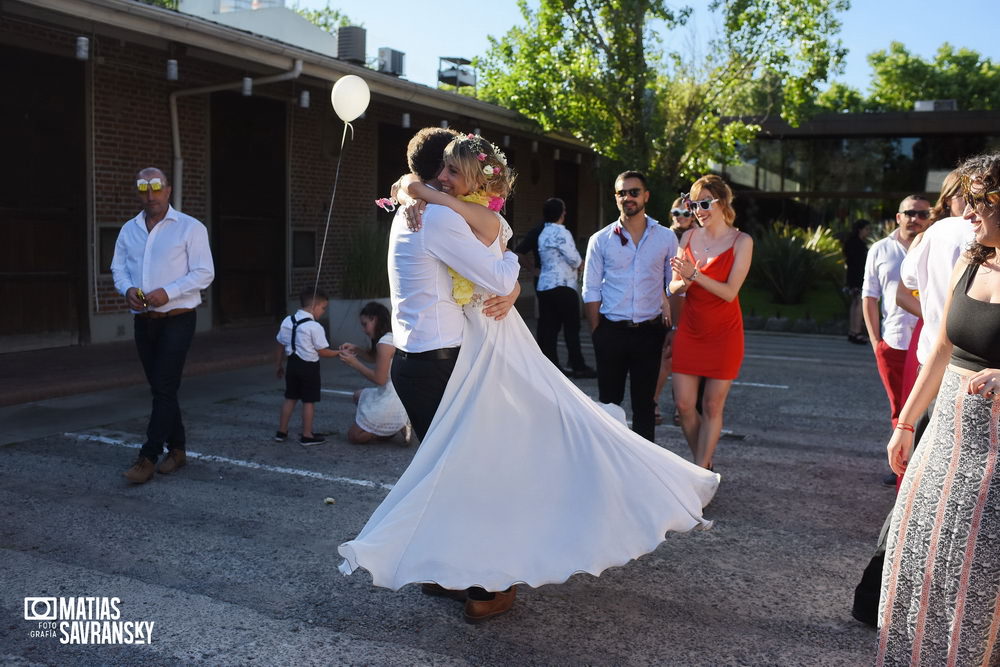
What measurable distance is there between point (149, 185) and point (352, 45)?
12.2 meters

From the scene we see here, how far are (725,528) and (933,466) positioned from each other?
2508mm

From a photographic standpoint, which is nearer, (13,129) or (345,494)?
(345,494)

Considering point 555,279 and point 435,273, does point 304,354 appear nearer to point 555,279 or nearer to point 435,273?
point 435,273

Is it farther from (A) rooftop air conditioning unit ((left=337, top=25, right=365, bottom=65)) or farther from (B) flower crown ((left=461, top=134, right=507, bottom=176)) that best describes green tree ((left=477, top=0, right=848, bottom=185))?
(B) flower crown ((left=461, top=134, right=507, bottom=176))

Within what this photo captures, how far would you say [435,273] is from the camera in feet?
12.7

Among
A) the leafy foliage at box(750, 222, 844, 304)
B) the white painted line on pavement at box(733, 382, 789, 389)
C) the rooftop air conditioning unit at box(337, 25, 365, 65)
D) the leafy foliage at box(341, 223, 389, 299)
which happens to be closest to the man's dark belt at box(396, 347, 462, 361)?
the white painted line on pavement at box(733, 382, 789, 389)

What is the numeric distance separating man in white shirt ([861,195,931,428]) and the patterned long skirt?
296 cm

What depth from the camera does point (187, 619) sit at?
13.0 ft

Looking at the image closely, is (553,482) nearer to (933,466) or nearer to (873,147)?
(933,466)

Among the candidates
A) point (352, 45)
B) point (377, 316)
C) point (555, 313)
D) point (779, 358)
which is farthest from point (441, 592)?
point (352, 45)

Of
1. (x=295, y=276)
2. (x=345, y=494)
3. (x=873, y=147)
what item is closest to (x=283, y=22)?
(x=295, y=276)

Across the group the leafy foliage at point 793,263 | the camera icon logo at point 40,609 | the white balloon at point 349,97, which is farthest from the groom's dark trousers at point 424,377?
the leafy foliage at point 793,263

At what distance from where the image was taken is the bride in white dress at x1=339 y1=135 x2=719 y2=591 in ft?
12.1

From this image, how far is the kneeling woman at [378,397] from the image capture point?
6.87 m
